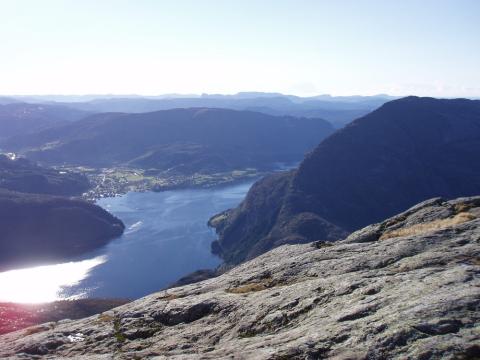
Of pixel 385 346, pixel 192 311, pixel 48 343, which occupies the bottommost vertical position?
pixel 48 343

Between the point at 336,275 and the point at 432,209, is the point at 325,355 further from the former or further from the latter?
the point at 432,209

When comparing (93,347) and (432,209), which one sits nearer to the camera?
(93,347)

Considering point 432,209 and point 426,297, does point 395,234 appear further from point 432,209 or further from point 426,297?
point 426,297

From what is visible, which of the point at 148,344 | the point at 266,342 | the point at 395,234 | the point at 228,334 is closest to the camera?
the point at 266,342

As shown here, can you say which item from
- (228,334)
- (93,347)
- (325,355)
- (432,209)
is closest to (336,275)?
(228,334)

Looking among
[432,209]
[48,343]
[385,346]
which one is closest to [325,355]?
[385,346]

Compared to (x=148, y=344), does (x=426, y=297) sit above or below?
above

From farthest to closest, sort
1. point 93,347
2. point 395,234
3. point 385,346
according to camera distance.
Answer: point 395,234 < point 93,347 < point 385,346
